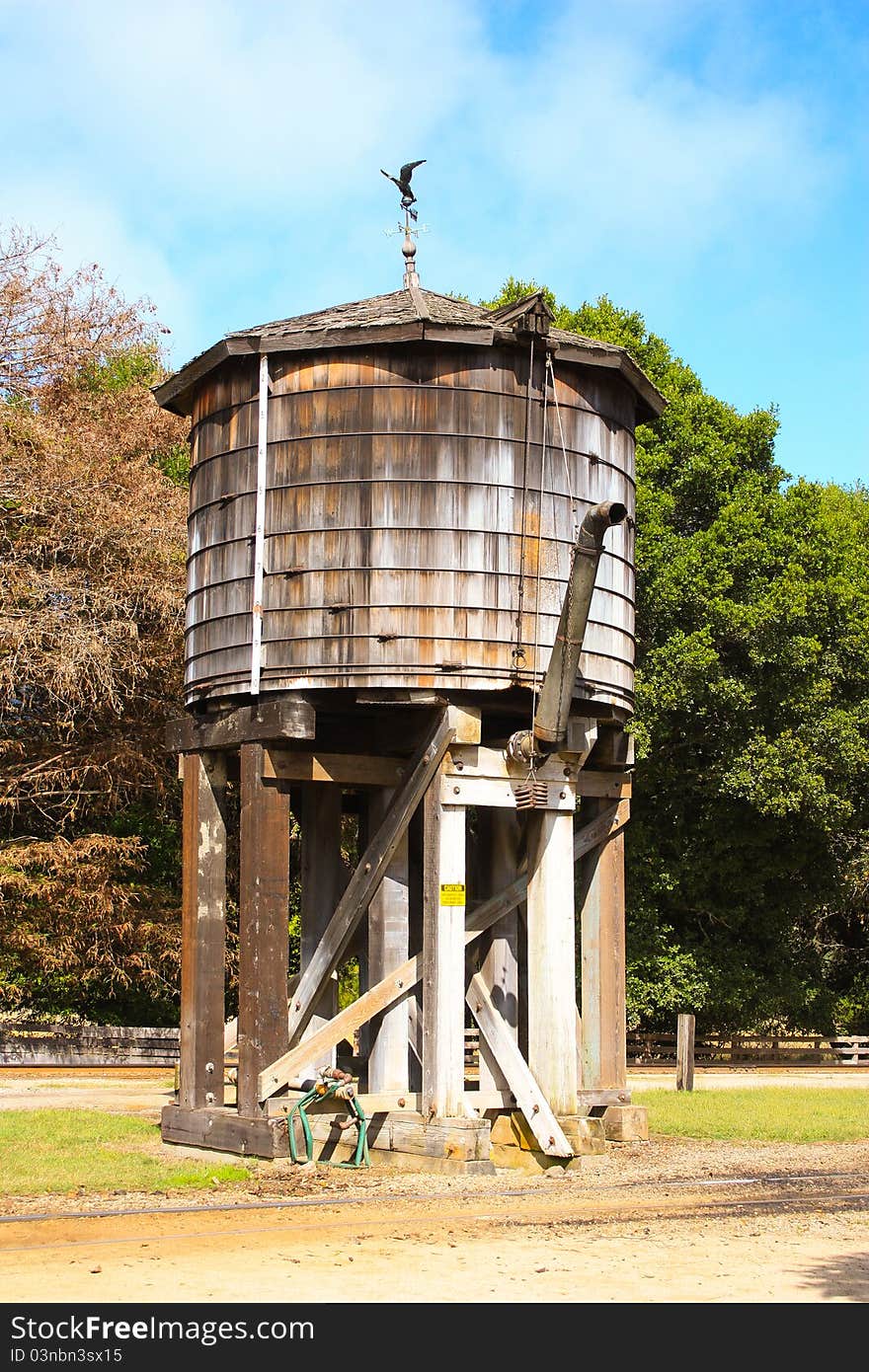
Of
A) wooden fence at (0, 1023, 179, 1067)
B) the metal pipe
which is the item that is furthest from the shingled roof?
wooden fence at (0, 1023, 179, 1067)

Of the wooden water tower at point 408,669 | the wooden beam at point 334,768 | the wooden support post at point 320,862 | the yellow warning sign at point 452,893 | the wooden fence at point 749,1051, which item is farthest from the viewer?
the wooden fence at point 749,1051

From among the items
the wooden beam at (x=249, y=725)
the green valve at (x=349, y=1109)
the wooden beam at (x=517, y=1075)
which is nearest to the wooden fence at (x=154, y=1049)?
the wooden beam at (x=517, y=1075)

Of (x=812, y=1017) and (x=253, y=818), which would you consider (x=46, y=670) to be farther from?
(x=812, y=1017)

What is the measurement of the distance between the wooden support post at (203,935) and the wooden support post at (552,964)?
3326mm

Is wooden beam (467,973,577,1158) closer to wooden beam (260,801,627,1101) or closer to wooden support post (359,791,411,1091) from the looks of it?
wooden beam (260,801,627,1101)

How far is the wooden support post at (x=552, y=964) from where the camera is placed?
51.5ft

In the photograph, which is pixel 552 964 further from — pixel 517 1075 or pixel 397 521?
pixel 397 521

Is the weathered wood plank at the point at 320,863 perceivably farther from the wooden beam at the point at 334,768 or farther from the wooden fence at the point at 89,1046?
the wooden fence at the point at 89,1046

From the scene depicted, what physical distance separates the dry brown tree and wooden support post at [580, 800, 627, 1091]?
12.7m

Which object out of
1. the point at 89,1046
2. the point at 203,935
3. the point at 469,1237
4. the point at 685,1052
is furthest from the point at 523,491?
the point at 89,1046

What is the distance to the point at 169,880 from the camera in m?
32.7

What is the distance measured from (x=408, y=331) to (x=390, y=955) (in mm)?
6333
